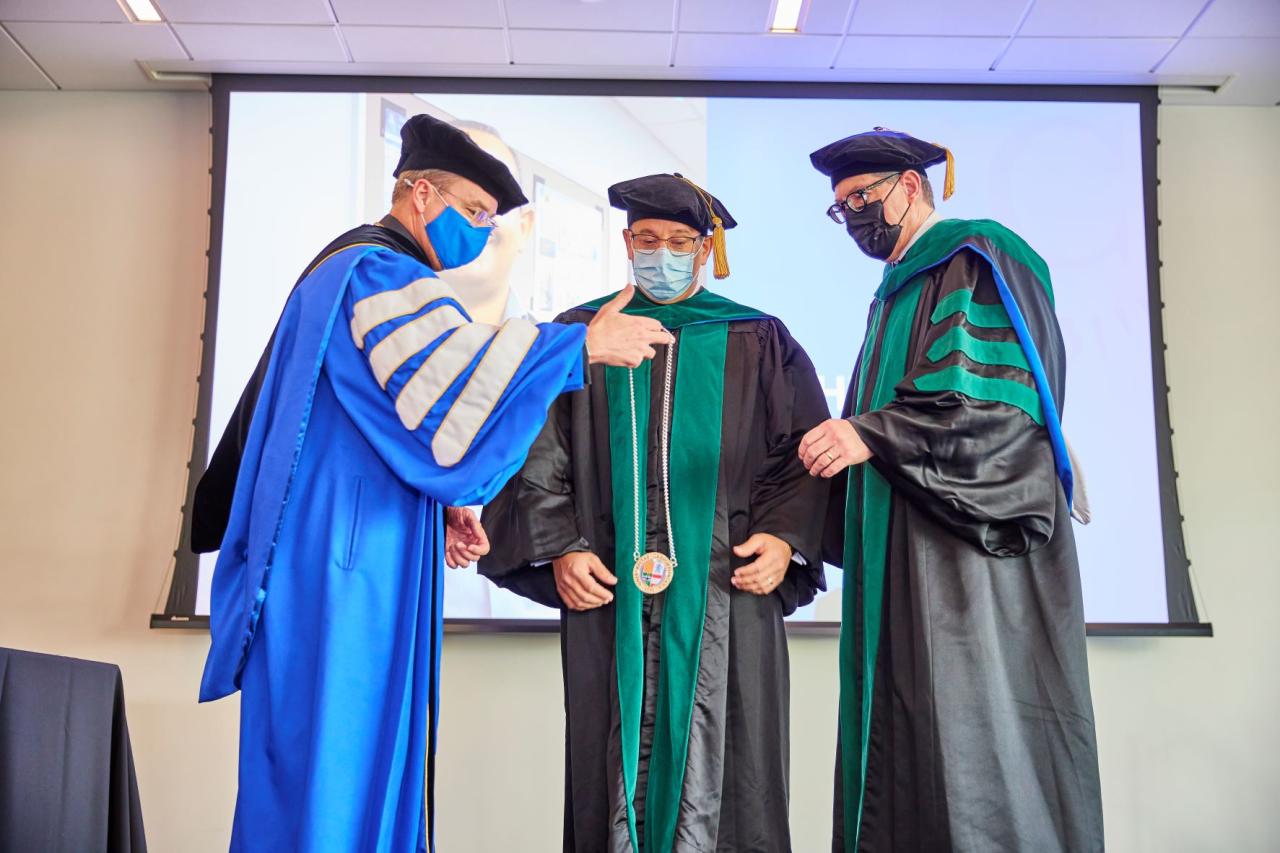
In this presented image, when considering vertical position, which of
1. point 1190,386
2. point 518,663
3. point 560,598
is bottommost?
point 518,663

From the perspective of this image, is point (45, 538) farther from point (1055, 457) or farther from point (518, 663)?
point (1055, 457)

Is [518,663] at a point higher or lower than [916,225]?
lower

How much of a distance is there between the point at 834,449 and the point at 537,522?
776 mm

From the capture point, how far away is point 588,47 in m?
4.56

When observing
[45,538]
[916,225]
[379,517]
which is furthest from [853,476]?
[45,538]

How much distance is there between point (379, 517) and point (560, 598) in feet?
2.29

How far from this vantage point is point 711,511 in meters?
2.90

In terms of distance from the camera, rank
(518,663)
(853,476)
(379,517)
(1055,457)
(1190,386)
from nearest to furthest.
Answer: (379,517) → (1055,457) → (853,476) → (518,663) → (1190,386)

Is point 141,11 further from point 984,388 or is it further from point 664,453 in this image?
point 984,388

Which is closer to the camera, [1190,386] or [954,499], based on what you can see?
[954,499]

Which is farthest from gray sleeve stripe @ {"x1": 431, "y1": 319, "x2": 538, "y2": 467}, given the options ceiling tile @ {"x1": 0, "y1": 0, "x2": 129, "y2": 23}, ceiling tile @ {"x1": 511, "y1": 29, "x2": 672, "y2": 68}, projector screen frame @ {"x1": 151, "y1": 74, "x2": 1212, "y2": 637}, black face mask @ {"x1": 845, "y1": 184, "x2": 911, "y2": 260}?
ceiling tile @ {"x1": 0, "y1": 0, "x2": 129, "y2": 23}

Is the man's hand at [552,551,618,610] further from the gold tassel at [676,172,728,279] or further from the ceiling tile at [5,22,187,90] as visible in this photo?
Answer: the ceiling tile at [5,22,187,90]

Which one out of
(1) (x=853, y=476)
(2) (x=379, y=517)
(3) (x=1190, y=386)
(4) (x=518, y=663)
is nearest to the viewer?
(2) (x=379, y=517)

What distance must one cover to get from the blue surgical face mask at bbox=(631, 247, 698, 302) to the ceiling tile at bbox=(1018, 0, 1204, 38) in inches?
84.1
